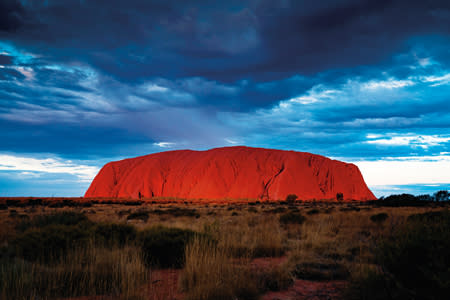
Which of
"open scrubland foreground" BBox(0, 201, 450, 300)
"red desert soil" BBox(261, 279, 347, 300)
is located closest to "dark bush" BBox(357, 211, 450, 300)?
"open scrubland foreground" BBox(0, 201, 450, 300)

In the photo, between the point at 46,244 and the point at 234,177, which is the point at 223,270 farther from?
the point at 234,177

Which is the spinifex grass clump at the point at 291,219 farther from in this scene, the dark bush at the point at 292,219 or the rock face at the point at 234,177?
the rock face at the point at 234,177

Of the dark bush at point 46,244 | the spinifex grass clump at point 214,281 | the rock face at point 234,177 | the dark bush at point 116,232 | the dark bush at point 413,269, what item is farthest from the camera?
the rock face at point 234,177

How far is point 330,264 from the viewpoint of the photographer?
625 centimetres

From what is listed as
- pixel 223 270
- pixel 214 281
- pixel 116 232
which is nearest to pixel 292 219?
pixel 116 232

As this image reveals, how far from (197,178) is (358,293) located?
234 feet

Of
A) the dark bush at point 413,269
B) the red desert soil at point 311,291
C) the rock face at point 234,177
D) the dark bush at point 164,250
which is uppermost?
the rock face at point 234,177

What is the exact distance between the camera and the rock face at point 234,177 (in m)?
68.6

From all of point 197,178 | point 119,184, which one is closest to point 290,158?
point 197,178

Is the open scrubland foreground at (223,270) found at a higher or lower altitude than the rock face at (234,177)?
lower

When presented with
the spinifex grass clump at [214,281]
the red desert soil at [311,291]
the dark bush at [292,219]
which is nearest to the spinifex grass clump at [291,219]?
the dark bush at [292,219]

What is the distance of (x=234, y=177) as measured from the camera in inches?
2840

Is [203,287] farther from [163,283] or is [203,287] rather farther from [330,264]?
[330,264]

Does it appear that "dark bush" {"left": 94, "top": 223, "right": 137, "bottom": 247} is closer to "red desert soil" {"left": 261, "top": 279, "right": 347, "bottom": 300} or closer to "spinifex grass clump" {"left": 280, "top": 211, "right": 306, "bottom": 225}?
"red desert soil" {"left": 261, "top": 279, "right": 347, "bottom": 300}
